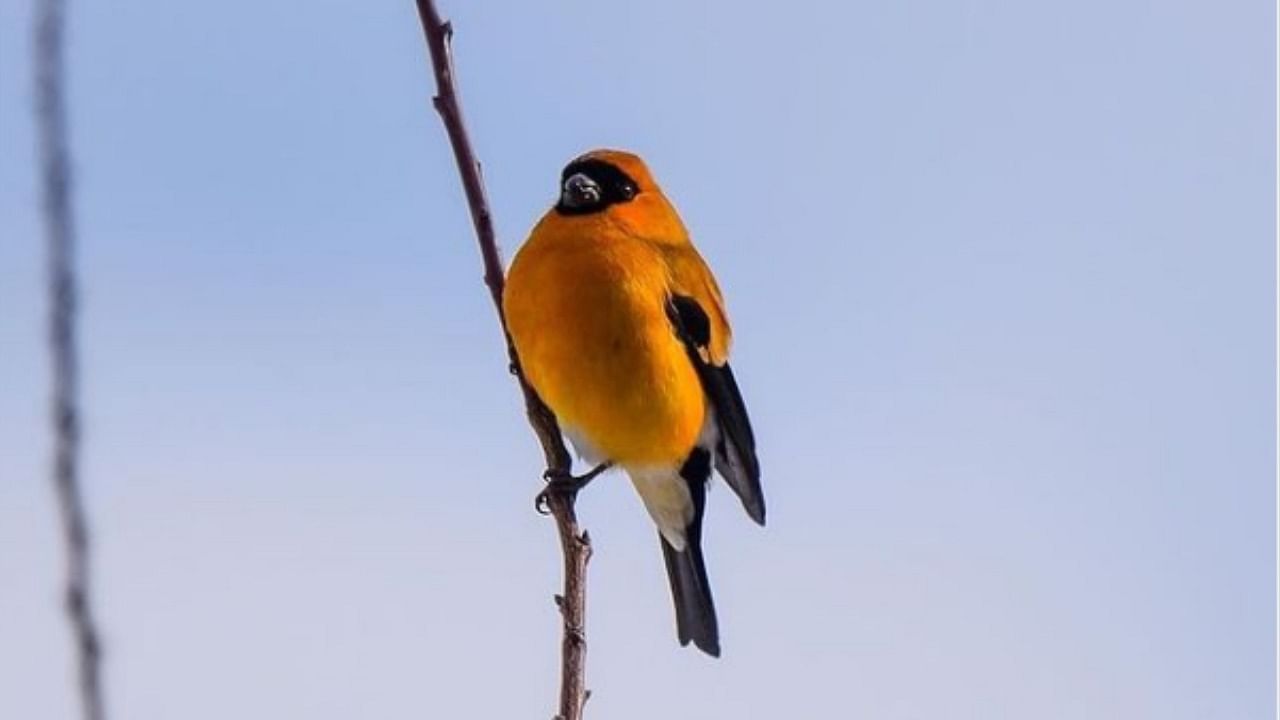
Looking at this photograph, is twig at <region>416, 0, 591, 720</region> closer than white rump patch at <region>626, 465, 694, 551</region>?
Yes

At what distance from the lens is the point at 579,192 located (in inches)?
187

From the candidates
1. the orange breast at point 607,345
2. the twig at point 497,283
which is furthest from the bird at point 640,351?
the twig at point 497,283

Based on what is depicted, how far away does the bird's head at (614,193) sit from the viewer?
15.6 ft

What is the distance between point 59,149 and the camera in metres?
1.18

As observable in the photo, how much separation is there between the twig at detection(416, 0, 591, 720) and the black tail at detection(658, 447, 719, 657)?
1.59 metres

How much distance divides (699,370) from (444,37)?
2.43 metres

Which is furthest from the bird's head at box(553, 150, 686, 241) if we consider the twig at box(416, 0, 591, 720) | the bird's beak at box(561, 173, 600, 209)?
the twig at box(416, 0, 591, 720)

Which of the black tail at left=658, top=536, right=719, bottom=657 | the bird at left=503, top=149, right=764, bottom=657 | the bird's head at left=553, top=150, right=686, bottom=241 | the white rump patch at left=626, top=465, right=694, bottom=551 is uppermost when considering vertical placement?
the bird's head at left=553, top=150, right=686, bottom=241

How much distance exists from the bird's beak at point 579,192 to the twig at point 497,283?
1.64 metres

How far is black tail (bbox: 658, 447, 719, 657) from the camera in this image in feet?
15.7

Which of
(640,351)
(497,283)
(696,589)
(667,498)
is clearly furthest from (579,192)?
(497,283)

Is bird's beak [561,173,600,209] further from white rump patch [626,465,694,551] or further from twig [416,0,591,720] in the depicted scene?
twig [416,0,591,720]

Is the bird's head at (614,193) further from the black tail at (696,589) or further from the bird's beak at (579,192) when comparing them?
the black tail at (696,589)

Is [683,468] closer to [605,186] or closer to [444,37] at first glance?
[605,186]
